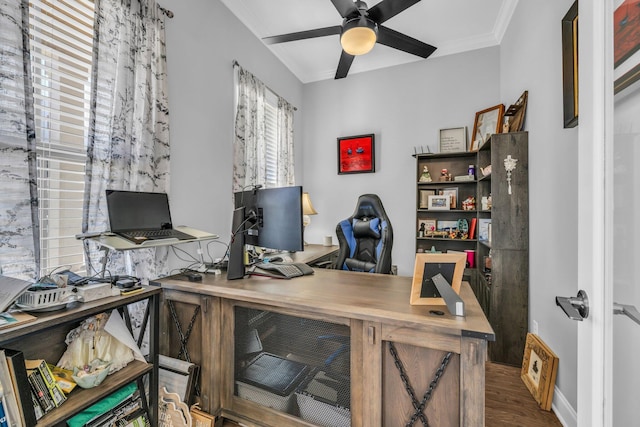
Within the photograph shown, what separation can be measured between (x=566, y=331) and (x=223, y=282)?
201 cm

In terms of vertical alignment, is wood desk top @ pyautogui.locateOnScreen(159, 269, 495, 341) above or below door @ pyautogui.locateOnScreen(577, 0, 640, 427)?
below

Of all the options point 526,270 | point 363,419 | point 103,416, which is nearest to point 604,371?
point 363,419

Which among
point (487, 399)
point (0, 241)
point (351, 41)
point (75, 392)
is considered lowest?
point (487, 399)

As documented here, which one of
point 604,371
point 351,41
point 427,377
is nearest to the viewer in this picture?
point 604,371

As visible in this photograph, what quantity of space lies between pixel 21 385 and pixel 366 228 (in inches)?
82.3

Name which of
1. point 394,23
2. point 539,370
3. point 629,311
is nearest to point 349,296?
point 629,311

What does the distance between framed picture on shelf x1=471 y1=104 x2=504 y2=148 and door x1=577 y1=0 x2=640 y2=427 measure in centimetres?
222

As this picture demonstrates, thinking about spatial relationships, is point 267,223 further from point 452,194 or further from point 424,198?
point 452,194

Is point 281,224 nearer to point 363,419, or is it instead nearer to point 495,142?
point 363,419

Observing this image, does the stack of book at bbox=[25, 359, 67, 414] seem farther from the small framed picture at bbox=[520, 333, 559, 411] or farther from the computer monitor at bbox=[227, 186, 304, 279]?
the small framed picture at bbox=[520, 333, 559, 411]

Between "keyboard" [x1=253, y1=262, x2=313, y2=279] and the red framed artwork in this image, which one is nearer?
"keyboard" [x1=253, y1=262, x2=313, y2=279]

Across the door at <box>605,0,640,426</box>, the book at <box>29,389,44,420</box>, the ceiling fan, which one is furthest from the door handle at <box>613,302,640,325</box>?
the ceiling fan

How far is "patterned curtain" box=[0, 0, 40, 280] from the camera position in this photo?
44.6 inches

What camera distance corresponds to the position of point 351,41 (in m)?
2.06
